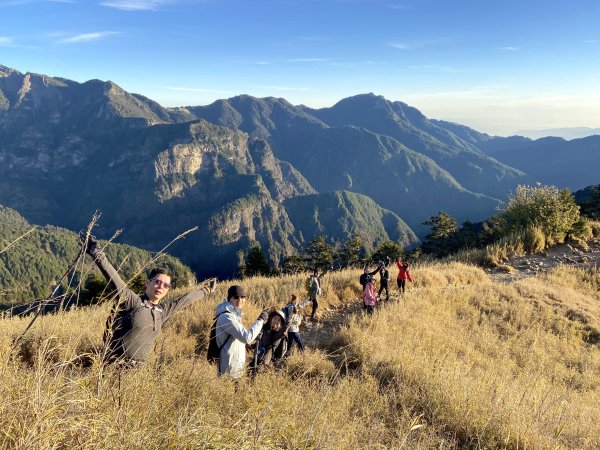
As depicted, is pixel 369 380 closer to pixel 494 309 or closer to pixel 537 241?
pixel 494 309

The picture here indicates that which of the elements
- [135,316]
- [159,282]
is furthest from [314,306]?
[135,316]

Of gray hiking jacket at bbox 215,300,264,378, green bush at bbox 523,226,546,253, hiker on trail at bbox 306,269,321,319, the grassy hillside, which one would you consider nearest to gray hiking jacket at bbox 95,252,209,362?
the grassy hillside

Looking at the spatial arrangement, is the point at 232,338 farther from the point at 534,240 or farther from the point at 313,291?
the point at 534,240

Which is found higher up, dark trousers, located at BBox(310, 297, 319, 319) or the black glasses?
the black glasses

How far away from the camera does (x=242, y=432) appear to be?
2.00 metres

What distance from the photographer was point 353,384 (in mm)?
4066

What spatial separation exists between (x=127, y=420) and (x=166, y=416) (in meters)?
0.46

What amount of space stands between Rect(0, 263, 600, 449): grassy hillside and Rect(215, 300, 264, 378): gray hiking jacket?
0.28 meters

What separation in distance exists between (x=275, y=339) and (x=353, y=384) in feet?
5.76

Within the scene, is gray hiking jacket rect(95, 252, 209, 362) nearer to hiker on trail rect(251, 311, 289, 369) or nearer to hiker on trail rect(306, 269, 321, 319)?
hiker on trail rect(251, 311, 289, 369)

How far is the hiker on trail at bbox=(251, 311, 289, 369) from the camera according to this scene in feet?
17.8

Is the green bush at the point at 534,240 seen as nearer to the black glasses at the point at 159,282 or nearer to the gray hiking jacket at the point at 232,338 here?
the gray hiking jacket at the point at 232,338

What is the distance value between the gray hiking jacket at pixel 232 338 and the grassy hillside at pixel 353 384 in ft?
0.92

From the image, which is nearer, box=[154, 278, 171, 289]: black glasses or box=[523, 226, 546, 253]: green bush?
box=[154, 278, 171, 289]: black glasses
